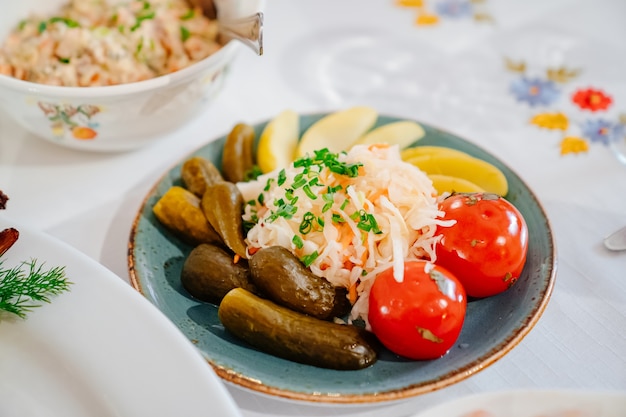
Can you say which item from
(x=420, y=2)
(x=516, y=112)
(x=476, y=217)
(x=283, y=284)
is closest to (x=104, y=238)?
(x=283, y=284)

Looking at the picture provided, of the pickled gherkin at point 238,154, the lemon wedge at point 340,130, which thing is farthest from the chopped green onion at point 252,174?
the lemon wedge at point 340,130

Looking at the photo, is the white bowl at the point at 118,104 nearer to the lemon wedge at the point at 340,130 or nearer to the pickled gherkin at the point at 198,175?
the pickled gherkin at the point at 198,175

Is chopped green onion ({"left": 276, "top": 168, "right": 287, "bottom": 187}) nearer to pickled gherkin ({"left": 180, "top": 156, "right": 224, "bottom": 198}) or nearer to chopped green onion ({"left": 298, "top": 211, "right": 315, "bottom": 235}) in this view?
chopped green onion ({"left": 298, "top": 211, "right": 315, "bottom": 235})

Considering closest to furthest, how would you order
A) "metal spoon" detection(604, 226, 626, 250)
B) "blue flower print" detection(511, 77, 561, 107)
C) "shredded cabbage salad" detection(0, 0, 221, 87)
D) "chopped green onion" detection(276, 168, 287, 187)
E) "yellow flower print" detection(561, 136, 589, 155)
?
"chopped green onion" detection(276, 168, 287, 187) → "metal spoon" detection(604, 226, 626, 250) → "shredded cabbage salad" detection(0, 0, 221, 87) → "yellow flower print" detection(561, 136, 589, 155) → "blue flower print" detection(511, 77, 561, 107)

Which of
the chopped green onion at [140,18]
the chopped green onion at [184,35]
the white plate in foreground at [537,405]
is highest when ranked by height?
the chopped green onion at [140,18]

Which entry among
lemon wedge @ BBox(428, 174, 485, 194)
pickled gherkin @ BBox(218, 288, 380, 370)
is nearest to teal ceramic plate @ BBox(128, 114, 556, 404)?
pickled gherkin @ BBox(218, 288, 380, 370)

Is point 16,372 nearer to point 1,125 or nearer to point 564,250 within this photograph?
point 1,125
